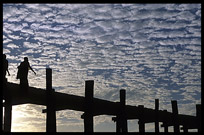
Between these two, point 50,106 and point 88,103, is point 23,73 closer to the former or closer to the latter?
point 50,106

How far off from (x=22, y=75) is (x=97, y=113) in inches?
133

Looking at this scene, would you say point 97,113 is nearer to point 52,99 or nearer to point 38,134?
point 52,99

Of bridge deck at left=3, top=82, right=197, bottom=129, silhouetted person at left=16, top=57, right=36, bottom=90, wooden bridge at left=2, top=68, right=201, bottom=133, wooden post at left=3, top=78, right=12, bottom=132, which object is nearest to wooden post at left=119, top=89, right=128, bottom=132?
wooden bridge at left=2, top=68, right=201, bottom=133

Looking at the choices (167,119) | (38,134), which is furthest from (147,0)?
(167,119)

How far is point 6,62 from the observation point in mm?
9891

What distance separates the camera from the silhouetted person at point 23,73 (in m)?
9.76

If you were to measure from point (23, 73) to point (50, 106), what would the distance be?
1313 millimetres

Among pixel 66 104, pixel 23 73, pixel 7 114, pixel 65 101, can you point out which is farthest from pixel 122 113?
pixel 7 114

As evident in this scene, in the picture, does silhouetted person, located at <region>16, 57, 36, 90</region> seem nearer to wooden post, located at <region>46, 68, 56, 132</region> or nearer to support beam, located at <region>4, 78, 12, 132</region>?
support beam, located at <region>4, 78, 12, 132</region>

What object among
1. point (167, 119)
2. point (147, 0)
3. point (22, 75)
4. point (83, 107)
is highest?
point (147, 0)

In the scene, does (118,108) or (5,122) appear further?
(118,108)

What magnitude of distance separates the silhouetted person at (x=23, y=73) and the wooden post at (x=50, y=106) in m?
0.66

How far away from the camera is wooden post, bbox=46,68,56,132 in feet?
33.8

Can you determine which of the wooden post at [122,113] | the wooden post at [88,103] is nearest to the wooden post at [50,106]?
the wooden post at [88,103]
